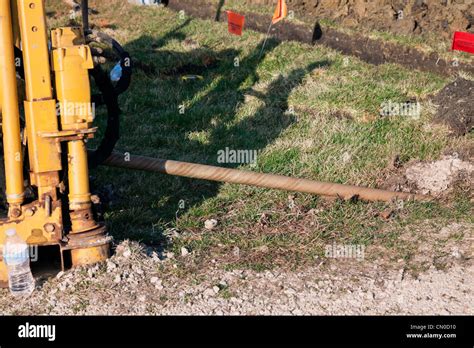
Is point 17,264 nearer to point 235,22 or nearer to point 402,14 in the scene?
point 235,22

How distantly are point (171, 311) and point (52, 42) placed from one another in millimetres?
1923

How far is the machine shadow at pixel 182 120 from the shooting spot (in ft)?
21.8

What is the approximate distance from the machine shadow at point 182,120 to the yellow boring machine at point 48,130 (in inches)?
29.8

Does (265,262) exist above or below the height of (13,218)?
below

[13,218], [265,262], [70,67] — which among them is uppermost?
[70,67]

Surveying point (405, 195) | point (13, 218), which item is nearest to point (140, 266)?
A: point (13, 218)

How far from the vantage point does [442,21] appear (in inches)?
451

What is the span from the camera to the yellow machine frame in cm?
492

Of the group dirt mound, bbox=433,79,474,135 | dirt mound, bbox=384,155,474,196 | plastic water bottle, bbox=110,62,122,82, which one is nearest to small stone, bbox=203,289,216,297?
plastic water bottle, bbox=110,62,122,82

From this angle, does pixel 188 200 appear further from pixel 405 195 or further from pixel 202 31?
pixel 202 31

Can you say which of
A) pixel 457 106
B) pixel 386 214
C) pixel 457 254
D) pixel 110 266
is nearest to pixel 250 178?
pixel 386 214

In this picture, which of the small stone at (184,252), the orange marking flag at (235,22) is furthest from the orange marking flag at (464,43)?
the small stone at (184,252)

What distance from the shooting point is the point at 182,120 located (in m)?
8.75

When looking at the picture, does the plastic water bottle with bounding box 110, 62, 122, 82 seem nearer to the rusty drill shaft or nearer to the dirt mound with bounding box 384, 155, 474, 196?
the rusty drill shaft
